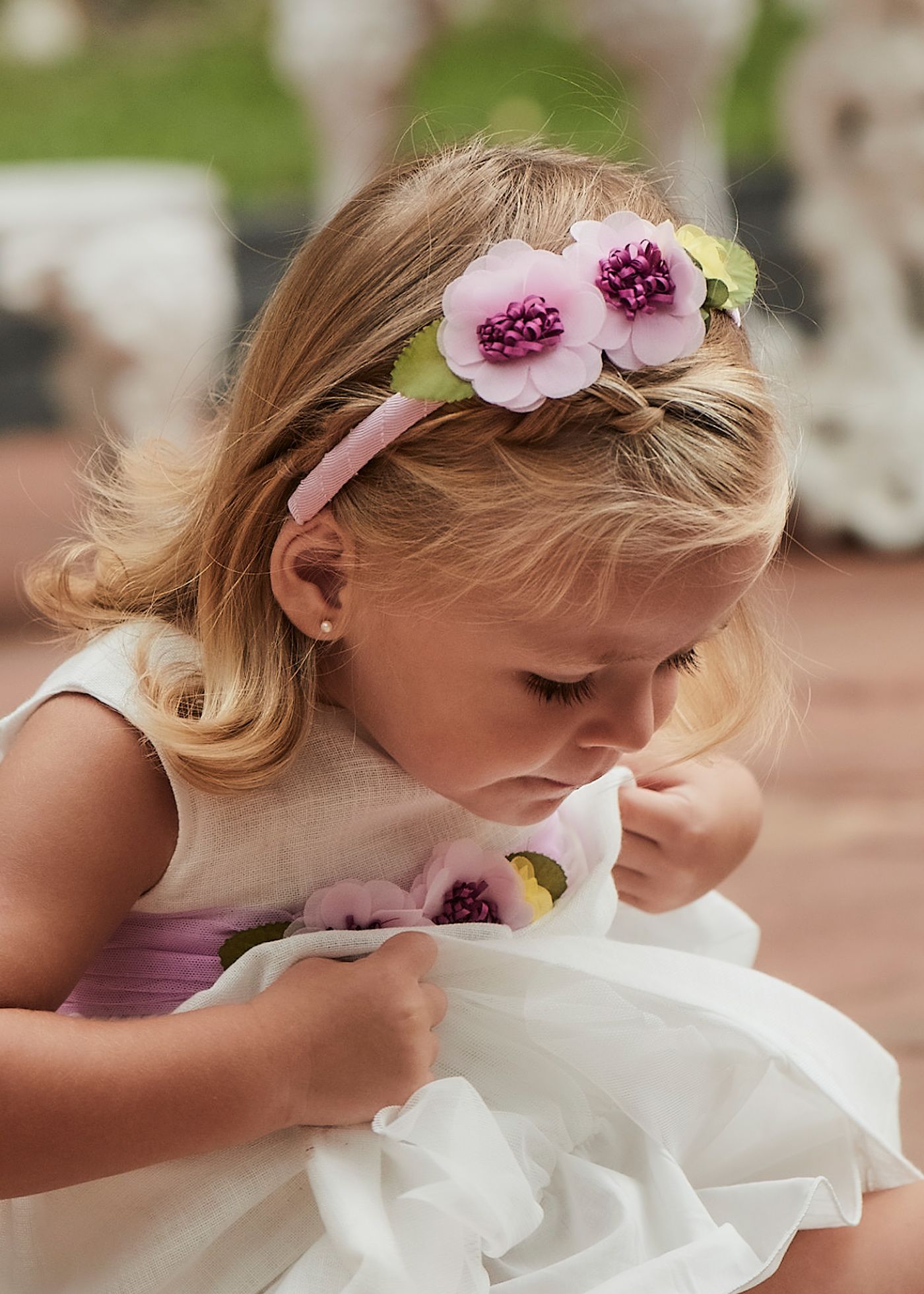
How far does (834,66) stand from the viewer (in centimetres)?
289

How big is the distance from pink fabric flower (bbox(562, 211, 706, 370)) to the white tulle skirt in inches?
13.5

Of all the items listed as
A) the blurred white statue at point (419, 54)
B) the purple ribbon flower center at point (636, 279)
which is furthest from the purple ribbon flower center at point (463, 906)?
the blurred white statue at point (419, 54)

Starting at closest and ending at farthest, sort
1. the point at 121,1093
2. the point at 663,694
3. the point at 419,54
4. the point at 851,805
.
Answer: the point at 121,1093 → the point at 663,694 → the point at 851,805 → the point at 419,54

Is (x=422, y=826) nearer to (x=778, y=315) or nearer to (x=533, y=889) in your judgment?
(x=533, y=889)

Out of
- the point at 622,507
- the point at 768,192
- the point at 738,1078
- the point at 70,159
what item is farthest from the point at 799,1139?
the point at 70,159

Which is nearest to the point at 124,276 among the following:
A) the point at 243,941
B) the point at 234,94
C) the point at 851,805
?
the point at 851,805

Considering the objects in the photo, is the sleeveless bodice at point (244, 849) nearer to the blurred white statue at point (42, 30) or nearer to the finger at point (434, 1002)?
the finger at point (434, 1002)

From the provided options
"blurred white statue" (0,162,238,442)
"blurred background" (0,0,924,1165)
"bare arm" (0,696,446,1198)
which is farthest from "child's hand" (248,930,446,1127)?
"blurred white statue" (0,162,238,442)

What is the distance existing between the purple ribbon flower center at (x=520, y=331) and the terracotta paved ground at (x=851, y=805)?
695 mm

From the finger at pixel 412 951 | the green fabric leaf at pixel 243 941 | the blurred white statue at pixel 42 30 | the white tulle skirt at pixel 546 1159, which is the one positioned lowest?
the blurred white statue at pixel 42 30

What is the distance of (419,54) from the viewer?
3.12 m

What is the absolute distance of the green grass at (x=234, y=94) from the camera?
18.1 feet

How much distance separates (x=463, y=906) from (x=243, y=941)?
13 centimetres

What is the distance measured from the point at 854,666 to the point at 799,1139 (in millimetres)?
1397
